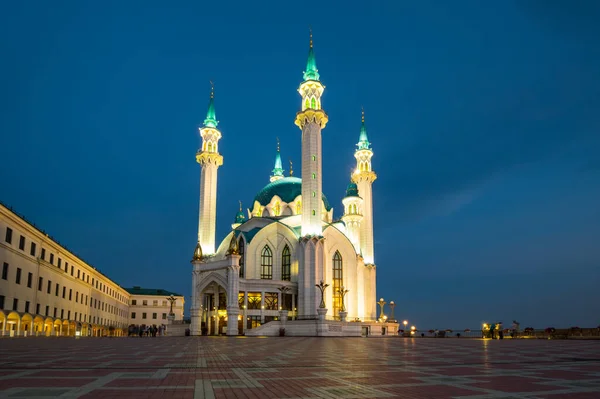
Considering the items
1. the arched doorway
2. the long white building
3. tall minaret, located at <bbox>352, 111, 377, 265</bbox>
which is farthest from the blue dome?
the arched doorway

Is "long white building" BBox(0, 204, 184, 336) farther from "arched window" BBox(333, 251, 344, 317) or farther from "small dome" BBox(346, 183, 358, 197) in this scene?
"small dome" BBox(346, 183, 358, 197)

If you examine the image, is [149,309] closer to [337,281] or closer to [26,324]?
A: [337,281]

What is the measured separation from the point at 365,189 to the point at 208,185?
26.0 meters

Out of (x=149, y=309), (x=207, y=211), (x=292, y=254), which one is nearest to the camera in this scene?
(x=292, y=254)

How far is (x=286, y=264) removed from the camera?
70938 mm

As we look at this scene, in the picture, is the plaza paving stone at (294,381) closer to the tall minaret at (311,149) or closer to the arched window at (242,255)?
the tall minaret at (311,149)

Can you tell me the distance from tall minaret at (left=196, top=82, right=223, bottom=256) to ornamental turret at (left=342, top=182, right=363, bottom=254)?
2111cm

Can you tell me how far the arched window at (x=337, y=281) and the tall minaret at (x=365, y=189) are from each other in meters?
6.20

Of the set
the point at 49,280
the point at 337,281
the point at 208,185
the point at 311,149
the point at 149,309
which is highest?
the point at 311,149

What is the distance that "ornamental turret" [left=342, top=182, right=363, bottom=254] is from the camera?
260ft

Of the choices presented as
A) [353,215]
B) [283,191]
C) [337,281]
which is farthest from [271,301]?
[283,191]

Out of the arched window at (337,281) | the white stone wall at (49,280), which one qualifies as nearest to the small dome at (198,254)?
the white stone wall at (49,280)

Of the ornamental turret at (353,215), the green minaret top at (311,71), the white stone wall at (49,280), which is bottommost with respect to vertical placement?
the white stone wall at (49,280)

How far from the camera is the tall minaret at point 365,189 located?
78.6 meters
